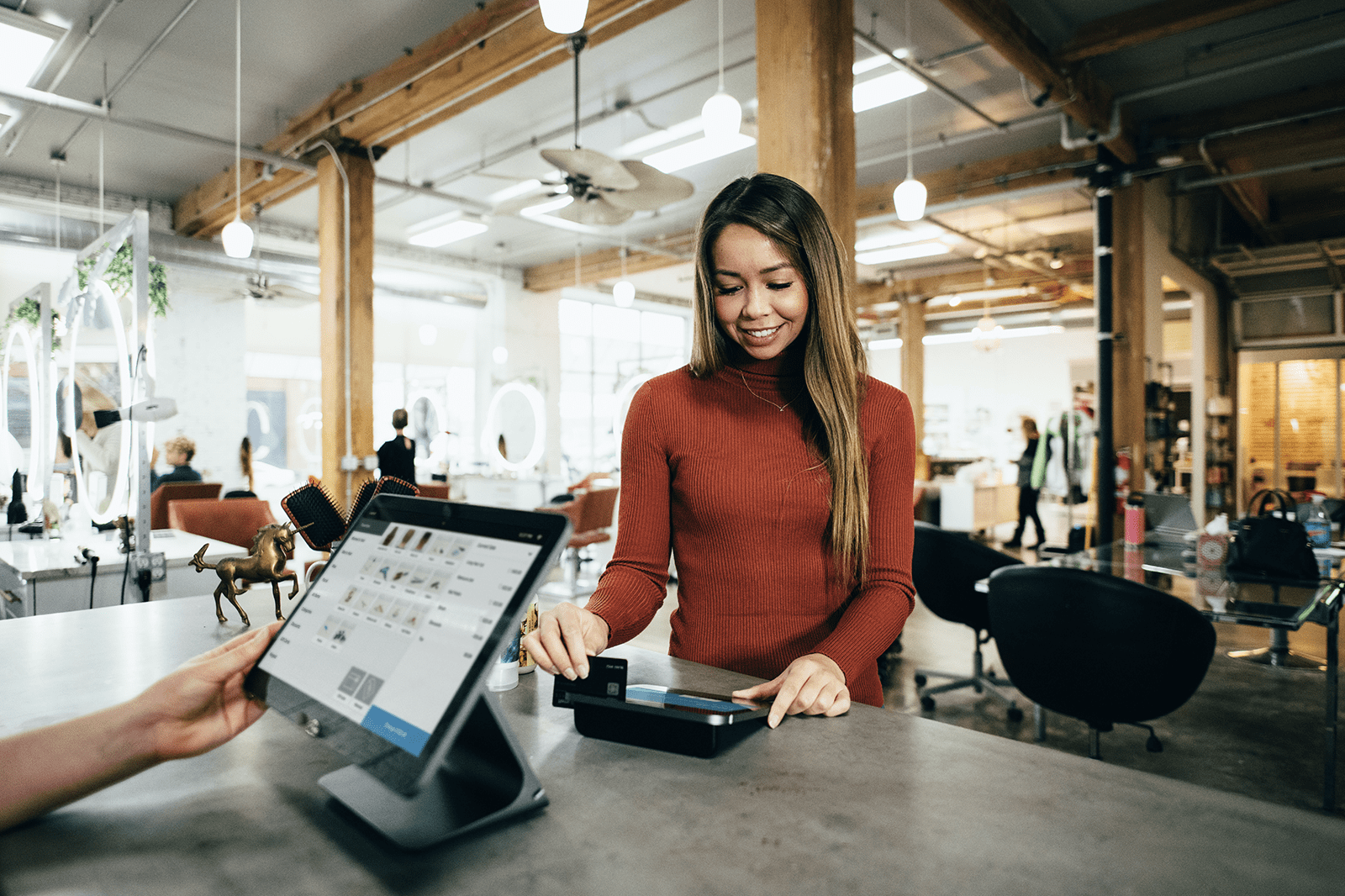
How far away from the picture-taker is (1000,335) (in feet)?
44.1

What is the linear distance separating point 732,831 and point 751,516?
0.67m

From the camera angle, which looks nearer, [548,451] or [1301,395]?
[1301,395]

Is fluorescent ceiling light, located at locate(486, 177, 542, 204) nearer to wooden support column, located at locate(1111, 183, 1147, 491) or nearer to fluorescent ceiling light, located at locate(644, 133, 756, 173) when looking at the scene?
fluorescent ceiling light, located at locate(644, 133, 756, 173)

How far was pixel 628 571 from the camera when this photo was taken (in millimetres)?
1283

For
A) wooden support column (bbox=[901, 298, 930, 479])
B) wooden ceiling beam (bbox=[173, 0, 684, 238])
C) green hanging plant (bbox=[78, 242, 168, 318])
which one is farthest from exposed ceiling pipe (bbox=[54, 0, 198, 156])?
wooden support column (bbox=[901, 298, 930, 479])

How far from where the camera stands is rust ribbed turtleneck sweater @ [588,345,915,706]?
1.29m

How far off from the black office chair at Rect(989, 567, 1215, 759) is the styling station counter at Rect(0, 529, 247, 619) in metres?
2.49

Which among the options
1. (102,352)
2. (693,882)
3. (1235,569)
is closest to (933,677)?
→ (1235,569)

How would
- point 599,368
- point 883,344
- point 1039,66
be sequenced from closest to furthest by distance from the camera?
point 1039,66 → point 599,368 → point 883,344

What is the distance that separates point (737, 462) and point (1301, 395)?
1268 cm

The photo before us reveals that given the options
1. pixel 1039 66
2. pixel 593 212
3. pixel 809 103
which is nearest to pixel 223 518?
pixel 593 212

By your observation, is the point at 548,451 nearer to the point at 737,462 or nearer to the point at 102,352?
the point at 102,352

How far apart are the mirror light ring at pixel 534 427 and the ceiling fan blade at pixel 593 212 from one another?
325 inches

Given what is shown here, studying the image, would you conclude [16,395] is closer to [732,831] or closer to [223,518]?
[223,518]
